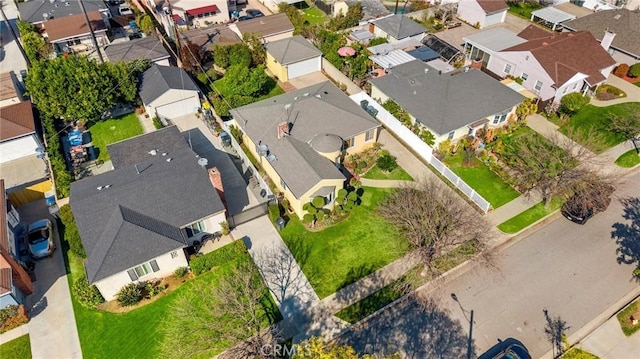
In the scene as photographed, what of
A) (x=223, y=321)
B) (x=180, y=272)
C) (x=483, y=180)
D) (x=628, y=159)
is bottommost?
(x=223, y=321)

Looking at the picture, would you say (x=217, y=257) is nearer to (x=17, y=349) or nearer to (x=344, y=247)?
(x=344, y=247)

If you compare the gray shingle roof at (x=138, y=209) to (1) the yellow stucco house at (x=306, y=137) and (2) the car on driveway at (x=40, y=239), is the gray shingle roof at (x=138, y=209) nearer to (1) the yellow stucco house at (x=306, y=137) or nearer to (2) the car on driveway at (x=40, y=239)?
(2) the car on driveway at (x=40, y=239)

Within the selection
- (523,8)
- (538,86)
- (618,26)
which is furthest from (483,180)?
(523,8)

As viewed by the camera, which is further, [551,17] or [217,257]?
[551,17]

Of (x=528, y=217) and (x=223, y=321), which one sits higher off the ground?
(x=528, y=217)

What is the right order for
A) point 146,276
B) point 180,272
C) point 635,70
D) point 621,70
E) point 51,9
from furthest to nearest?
point 51,9, point 621,70, point 635,70, point 180,272, point 146,276

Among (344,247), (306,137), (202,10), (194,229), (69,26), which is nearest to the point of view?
(194,229)

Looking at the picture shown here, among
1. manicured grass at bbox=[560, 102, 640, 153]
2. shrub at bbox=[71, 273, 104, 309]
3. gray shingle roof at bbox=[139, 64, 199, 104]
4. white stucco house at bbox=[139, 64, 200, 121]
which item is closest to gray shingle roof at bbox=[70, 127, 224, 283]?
shrub at bbox=[71, 273, 104, 309]

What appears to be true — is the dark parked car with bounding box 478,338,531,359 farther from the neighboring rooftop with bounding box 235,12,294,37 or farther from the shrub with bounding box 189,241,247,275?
the neighboring rooftop with bounding box 235,12,294,37
